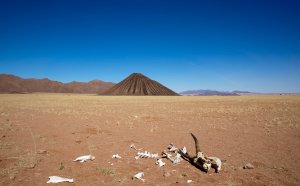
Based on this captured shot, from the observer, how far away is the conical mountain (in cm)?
12431

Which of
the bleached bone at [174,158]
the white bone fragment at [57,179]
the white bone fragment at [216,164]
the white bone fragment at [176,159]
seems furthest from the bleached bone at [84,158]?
the white bone fragment at [216,164]

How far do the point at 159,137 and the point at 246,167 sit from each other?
4.80m

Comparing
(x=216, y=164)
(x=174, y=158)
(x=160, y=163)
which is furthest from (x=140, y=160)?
(x=216, y=164)

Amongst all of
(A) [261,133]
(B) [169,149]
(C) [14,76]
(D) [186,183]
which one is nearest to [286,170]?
(D) [186,183]

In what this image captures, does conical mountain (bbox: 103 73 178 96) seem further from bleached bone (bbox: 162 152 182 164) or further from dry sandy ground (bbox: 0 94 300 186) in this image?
bleached bone (bbox: 162 152 182 164)

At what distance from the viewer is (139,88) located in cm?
12912

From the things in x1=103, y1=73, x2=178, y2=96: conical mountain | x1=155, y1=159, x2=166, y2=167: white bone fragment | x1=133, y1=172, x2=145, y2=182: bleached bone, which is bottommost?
x1=133, y1=172, x2=145, y2=182: bleached bone

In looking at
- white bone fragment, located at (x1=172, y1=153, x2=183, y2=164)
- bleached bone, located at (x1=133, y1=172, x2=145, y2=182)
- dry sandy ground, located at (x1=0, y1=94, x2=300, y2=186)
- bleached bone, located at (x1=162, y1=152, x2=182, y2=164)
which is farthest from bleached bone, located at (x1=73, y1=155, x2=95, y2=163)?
white bone fragment, located at (x1=172, y1=153, x2=183, y2=164)

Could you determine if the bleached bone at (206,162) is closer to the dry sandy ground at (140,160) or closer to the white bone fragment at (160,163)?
the dry sandy ground at (140,160)

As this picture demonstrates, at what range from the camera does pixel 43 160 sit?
7.41 meters

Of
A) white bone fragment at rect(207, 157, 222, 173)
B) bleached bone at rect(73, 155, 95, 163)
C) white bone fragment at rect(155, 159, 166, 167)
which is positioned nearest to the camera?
white bone fragment at rect(207, 157, 222, 173)

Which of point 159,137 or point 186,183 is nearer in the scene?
point 186,183

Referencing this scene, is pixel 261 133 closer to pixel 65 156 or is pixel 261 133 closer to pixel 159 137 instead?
pixel 159 137

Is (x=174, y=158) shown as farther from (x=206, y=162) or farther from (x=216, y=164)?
(x=216, y=164)
